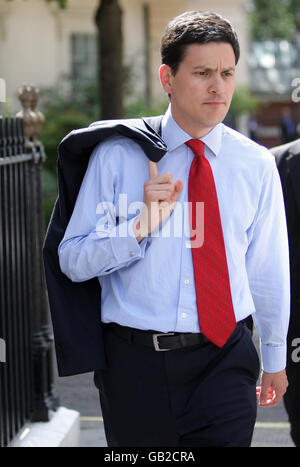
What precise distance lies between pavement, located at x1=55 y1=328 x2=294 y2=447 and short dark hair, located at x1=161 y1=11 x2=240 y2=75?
299cm

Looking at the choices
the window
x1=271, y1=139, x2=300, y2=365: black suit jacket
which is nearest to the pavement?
x1=271, y1=139, x2=300, y2=365: black suit jacket

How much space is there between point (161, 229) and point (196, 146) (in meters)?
0.31

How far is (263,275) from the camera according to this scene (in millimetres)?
2938

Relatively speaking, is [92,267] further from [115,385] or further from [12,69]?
[12,69]

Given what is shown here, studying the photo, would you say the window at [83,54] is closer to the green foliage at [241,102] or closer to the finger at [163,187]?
the green foliage at [241,102]

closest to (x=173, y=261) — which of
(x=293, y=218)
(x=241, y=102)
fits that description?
(x=293, y=218)

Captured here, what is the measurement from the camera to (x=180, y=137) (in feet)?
9.13

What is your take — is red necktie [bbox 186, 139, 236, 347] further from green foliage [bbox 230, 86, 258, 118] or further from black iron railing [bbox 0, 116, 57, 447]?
green foliage [bbox 230, 86, 258, 118]

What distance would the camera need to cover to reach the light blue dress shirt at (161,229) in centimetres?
266

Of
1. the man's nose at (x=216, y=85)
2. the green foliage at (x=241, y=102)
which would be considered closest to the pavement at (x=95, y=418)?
the man's nose at (x=216, y=85)

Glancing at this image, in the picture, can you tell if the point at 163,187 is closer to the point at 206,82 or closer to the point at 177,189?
the point at 177,189

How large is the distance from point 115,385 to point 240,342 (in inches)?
17.3

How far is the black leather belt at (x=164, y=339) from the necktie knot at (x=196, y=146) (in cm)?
59

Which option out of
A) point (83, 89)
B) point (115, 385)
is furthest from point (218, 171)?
point (83, 89)
